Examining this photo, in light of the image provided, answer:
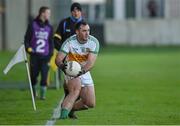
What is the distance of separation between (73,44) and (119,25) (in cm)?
3640

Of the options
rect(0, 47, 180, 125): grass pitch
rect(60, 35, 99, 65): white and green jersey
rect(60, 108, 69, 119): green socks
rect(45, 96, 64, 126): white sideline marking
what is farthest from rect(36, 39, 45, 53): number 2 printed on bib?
rect(60, 108, 69, 119): green socks

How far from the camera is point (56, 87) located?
21.2 m

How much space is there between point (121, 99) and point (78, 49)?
4.34 meters

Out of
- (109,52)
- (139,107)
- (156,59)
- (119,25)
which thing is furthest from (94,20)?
(139,107)

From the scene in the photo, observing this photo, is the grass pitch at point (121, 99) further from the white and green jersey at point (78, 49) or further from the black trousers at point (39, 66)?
the white and green jersey at point (78, 49)

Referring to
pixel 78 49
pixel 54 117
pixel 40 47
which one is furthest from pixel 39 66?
pixel 78 49

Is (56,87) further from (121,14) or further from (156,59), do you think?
(121,14)

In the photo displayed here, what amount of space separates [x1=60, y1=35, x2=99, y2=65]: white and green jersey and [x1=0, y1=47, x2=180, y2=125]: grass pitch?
3.55 feet

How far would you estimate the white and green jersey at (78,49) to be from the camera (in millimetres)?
14000

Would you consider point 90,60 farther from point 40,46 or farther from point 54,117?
point 40,46

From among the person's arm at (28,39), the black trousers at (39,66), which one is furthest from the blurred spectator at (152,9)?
the person's arm at (28,39)

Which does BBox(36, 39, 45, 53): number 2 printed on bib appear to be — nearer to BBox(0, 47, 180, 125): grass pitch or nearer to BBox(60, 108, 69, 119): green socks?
BBox(0, 47, 180, 125): grass pitch

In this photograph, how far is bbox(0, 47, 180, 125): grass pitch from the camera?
1430 cm

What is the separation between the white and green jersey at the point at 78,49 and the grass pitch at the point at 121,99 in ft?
3.55
